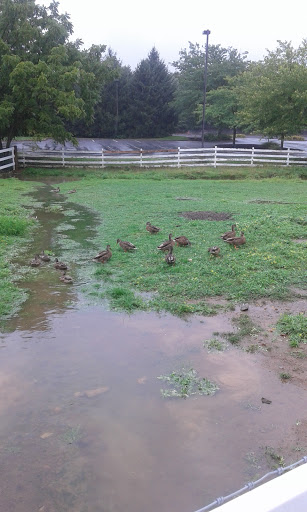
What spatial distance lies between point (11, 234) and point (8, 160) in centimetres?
1451

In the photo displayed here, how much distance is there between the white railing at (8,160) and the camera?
23.9m

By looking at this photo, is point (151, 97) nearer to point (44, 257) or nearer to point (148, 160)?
point (148, 160)

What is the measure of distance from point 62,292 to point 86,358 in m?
2.35

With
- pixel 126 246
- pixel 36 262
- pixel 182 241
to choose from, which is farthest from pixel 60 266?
pixel 182 241

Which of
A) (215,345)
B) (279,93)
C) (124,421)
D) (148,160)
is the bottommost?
(124,421)

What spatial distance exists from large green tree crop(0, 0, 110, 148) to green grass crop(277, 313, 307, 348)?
1867 centimetres

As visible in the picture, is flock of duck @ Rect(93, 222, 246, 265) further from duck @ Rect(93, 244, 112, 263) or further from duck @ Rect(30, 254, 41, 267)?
duck @ Rect(30, 254, 41, 267)

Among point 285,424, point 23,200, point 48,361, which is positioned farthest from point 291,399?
point 23,200

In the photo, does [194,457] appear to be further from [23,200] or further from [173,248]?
[23,200]

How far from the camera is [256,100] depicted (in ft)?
84.4

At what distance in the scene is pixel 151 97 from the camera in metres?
50.2

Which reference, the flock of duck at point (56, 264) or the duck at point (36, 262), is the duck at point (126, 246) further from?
the duck at point (36, 262)

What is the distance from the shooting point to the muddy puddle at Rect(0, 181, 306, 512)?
3.82 metres

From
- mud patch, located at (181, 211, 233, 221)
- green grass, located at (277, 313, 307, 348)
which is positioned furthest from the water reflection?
mud patch, located at (181, 211, 233, 221)
